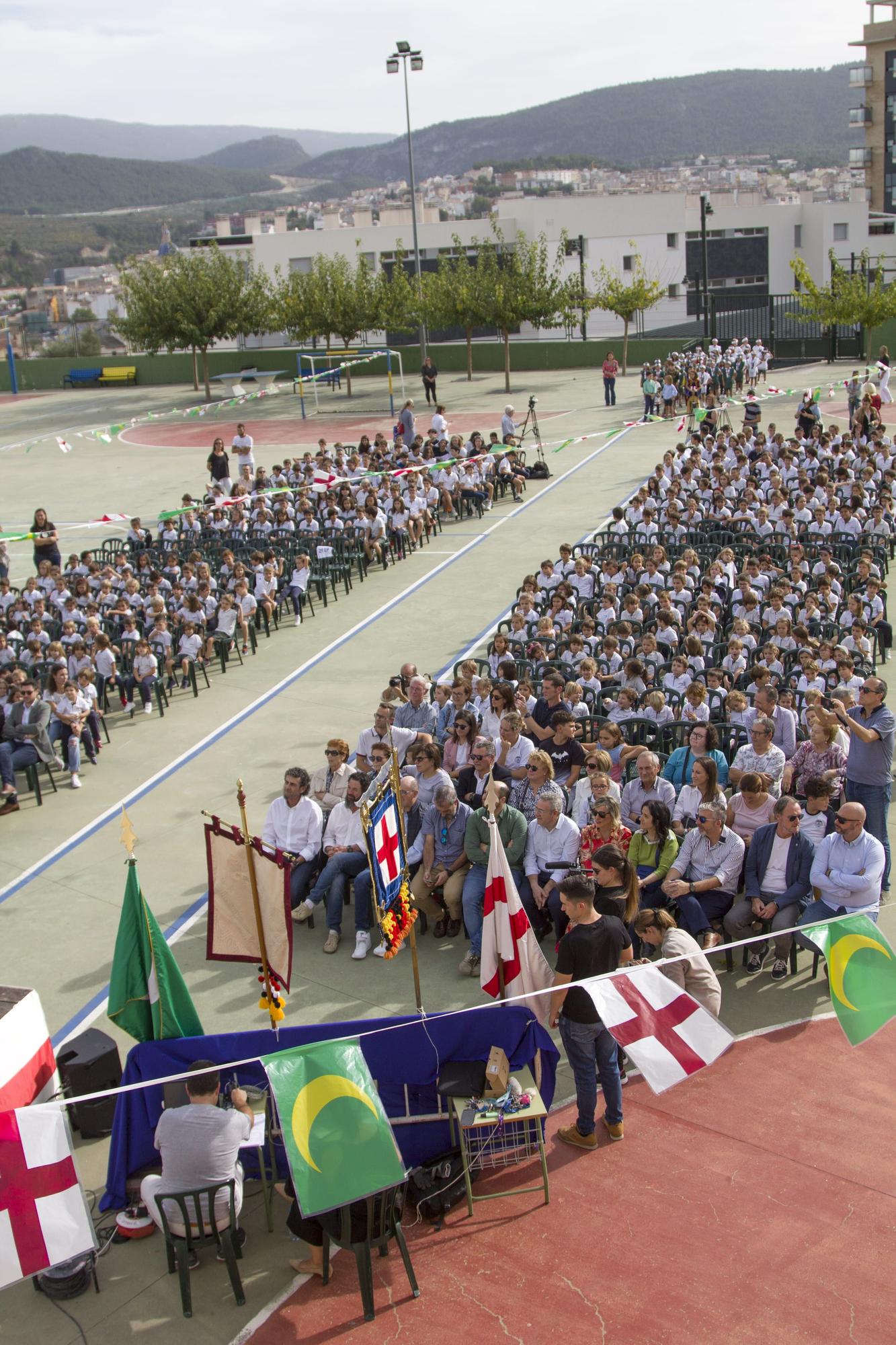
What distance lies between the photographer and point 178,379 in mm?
55719

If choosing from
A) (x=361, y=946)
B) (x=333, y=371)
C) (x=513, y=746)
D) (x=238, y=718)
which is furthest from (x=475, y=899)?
(x=333, y=371)

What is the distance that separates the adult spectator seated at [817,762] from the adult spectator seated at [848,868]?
147cm

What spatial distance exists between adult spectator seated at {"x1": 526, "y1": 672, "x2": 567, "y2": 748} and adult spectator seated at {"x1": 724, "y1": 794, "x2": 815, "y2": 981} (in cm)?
288

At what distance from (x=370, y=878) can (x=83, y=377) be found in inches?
2086

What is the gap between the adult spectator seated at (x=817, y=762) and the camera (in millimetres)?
9977

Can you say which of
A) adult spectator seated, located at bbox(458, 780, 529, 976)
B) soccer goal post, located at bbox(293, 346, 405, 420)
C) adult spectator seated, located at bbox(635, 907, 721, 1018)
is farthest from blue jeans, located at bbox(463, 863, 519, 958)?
soccer goal post, located at bbox(293, 346, 405, 420)

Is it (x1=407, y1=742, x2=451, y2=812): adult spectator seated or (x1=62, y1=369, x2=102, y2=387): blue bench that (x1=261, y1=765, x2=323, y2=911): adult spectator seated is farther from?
(x1=62, y1=369, x2=102, y2=387): blue bench

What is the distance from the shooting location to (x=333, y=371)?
1674 inches

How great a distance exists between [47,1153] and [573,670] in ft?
26.6

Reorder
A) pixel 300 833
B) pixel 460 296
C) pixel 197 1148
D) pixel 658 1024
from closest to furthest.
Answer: pixel 197 1148
pixel 658 1024
pixel 300 833
pixel 460 296

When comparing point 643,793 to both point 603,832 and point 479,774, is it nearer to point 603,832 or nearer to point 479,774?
point 603,832

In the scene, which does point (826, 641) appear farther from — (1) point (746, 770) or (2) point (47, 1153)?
(2) point (47, 1153)

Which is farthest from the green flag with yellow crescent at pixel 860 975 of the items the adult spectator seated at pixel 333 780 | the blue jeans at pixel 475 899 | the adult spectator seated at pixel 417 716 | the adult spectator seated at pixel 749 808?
the adult spectator seated at pixel 417 716

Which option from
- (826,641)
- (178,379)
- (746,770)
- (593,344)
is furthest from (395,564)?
(178,379)
